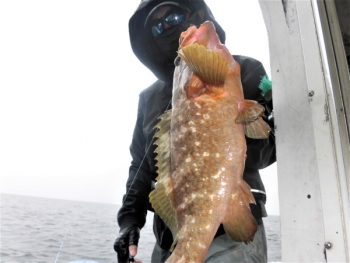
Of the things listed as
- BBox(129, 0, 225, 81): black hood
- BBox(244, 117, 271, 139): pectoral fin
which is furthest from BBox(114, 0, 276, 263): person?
BBox(244, 117, 271, 139): pectoral fin

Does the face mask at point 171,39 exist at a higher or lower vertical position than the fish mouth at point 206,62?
higher

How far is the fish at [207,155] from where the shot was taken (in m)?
1.18

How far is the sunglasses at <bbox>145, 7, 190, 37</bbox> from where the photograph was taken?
95.0 inches

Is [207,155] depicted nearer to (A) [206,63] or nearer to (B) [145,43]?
(A) [206,63]

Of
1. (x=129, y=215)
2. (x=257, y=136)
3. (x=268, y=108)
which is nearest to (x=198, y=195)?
(x=257, y=136)

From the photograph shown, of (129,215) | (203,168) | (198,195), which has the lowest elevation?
(129,215)

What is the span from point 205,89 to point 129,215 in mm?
1657

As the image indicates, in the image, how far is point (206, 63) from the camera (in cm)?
120

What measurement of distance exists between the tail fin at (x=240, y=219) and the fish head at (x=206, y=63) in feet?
1.69

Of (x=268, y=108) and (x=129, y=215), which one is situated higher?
(x=268, y=108)

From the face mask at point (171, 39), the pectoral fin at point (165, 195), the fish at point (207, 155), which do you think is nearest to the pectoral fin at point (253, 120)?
the fish at point (207, 155)

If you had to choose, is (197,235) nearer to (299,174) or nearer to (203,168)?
(203,168)

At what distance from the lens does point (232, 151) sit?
47.3 inches

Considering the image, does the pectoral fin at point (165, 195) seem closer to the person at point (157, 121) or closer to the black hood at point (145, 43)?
the person at point (157, 121)
